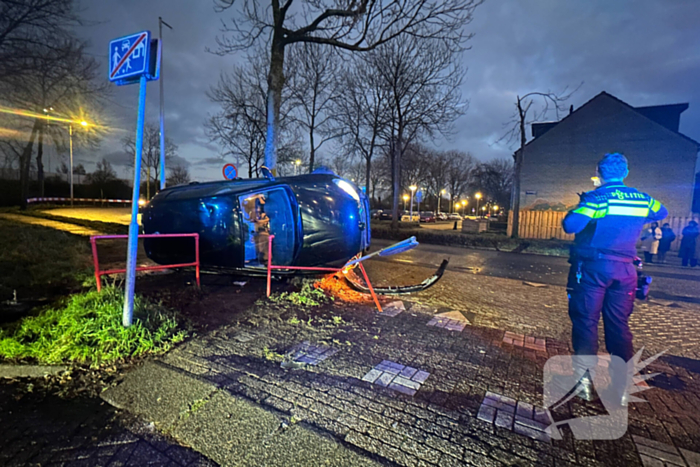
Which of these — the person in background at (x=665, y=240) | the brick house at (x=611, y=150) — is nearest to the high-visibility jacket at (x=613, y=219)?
the person in background at (x=665, y=240)

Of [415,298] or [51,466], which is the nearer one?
[51,466]

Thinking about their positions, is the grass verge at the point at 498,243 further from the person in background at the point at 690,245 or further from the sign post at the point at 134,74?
the sign post at the point at 134,74

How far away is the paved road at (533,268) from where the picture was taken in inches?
287

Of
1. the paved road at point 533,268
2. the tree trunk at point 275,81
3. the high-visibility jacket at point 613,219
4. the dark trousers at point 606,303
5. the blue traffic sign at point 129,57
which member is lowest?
the paved road at point 533,268

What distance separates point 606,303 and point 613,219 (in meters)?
0.75

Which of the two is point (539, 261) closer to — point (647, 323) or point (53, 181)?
point (647, 323)

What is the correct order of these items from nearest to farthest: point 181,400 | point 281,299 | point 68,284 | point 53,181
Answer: point 181,400 → point 281,299 → point 68,284 → point 53,181

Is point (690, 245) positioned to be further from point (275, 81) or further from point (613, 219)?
point (275, 81)

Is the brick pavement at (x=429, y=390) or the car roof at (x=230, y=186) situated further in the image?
the car roof at (x=230, y=186)

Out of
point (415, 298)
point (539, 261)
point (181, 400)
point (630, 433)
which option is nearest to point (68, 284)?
point (181, 400)

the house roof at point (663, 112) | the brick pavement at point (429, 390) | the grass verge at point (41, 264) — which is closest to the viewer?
the brick pavement at point (429, 390)

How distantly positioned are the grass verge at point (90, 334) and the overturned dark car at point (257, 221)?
1.59 metres

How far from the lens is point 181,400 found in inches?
100

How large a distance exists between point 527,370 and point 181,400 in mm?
3200
